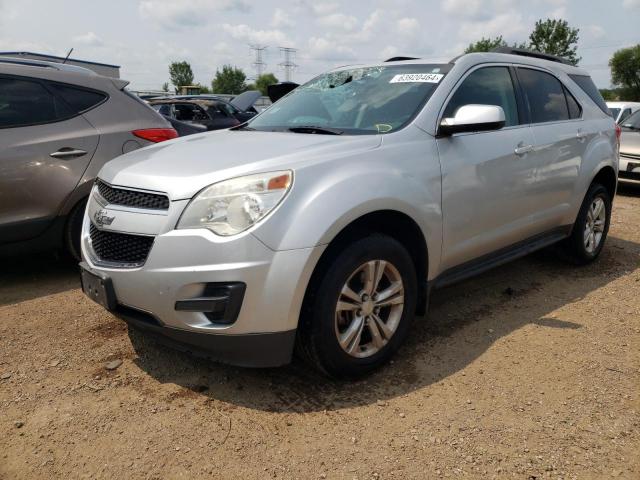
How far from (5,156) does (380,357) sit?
303 centimetres

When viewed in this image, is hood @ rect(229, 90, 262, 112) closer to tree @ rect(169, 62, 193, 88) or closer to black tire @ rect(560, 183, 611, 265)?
black tire @ rect(560, 183, 611, 265)

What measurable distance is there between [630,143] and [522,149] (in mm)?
6731

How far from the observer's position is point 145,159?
293 cm

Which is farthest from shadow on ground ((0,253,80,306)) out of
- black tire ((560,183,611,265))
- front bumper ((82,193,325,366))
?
black tire ((560,183,611,265))

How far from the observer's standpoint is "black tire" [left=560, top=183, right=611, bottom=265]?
15.0 ft

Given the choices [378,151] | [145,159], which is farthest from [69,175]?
[378,151]

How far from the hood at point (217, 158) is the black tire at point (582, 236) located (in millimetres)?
2561

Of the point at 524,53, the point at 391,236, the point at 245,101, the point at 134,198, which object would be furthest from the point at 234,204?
the point at 245,101

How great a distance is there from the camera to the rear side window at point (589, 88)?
15.3 feet

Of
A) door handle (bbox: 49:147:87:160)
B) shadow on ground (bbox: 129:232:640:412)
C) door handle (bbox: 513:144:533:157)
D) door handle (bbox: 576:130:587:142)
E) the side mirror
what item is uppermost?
the side mirror

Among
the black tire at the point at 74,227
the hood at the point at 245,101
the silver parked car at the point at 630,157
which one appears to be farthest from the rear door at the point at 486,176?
the hood at the point at 245,101

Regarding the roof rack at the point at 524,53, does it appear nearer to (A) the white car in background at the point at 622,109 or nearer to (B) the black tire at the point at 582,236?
(B) the black tire at the point at 582,236

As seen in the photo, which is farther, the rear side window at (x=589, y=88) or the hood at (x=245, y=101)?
the hood at (x=245, y=101)

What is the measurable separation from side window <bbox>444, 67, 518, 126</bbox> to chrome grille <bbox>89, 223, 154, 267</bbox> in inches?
74.9
